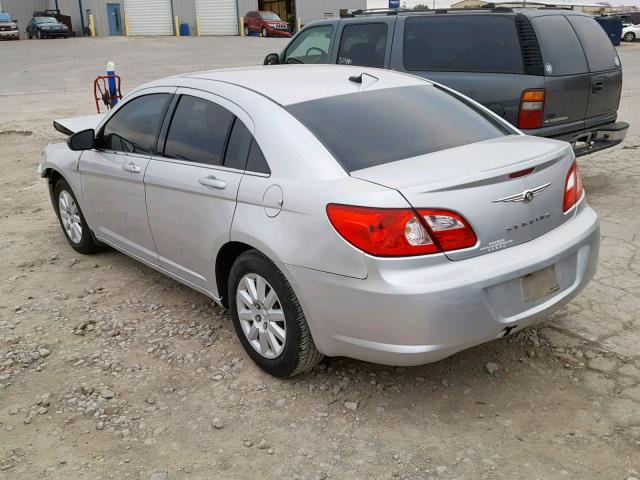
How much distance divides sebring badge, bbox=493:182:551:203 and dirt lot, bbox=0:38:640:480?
38.9 inches

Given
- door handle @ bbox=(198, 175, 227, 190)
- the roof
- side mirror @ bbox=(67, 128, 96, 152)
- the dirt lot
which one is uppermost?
the roof

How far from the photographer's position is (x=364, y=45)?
730cm

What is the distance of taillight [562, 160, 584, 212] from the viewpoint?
321 cm

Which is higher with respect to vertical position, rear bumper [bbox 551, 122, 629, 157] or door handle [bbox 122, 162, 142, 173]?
door handle [bbox 122, 162, 142, 173]

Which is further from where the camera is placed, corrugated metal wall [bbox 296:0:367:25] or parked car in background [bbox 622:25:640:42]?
corrugated metal wall [bbox 296:0:367:25]

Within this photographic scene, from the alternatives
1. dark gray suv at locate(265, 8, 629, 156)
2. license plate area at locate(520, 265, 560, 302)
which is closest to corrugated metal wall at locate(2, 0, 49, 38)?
dark gray suv at locate(265, 8, 629, 156)

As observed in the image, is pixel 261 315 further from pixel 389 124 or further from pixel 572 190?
pixel 572 190

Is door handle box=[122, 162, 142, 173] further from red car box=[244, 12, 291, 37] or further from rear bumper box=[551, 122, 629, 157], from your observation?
red car box=[244, 12, 291, 37]

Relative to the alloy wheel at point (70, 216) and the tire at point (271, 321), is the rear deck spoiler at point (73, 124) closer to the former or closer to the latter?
the alloy wheel at point (70, 216)

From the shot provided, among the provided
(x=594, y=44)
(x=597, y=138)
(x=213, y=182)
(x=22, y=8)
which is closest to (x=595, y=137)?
(x=597, y=138)

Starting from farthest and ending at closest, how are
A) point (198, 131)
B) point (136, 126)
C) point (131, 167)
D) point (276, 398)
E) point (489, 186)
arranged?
point (136, 126) < point (131, 167) < point (198, 131) < point (276, 398) < point (489, 186)

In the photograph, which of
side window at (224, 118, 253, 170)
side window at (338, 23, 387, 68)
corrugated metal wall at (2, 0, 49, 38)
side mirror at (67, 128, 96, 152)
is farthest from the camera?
corrugated metal wall at (2, 0, 49, 38)

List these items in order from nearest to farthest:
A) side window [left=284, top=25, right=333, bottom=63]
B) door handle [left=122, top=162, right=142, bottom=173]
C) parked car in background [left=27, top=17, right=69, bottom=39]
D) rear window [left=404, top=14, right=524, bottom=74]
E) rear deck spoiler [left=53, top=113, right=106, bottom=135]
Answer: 1. door handle [left=122, top=162, right=142, bottom=173]
2. rear window [left=404, top=14, right=524, bottom=74]
3. rear deck spoiler [left=53, top=113, right=106, bottom=135]
4. side window [left=284, top=25, right=333, bottom=63]
5. parked car in background [left=27, top=17, right=69, bottom=39]

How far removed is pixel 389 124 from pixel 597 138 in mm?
3855
